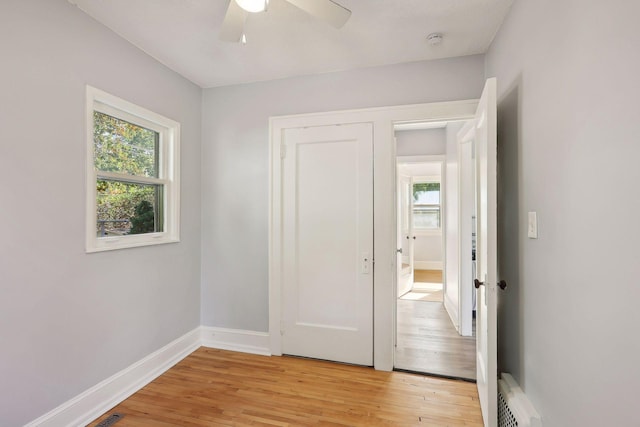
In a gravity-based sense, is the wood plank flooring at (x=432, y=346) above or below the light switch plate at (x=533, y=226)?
below

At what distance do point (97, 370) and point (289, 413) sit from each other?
4.45ft

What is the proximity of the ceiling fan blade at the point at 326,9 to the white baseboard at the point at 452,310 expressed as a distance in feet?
11.1

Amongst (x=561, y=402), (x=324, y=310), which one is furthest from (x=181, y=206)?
(x=561, y=402)

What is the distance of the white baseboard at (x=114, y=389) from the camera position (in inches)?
73.4

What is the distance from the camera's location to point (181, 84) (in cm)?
292

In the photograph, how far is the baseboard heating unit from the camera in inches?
58.6

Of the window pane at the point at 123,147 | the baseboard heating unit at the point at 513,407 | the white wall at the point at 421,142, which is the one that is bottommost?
the baseboard heating unit at the point at 513,407

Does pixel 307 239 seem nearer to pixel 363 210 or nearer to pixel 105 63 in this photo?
pixel 363 210

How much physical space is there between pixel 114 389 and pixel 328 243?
1972 mm

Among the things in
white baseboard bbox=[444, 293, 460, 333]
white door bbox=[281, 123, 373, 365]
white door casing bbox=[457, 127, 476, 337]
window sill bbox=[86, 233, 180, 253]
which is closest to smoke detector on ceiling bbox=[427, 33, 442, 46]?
white door bbox=[281, 123, 373, 365]

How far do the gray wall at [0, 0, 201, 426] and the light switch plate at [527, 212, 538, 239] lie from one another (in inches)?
106

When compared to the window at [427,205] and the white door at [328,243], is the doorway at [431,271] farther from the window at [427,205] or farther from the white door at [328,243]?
the white door at [328,243]

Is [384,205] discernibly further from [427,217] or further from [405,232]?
[427,217]

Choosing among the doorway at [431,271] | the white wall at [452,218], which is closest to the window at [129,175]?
the doorway at [431,271]
